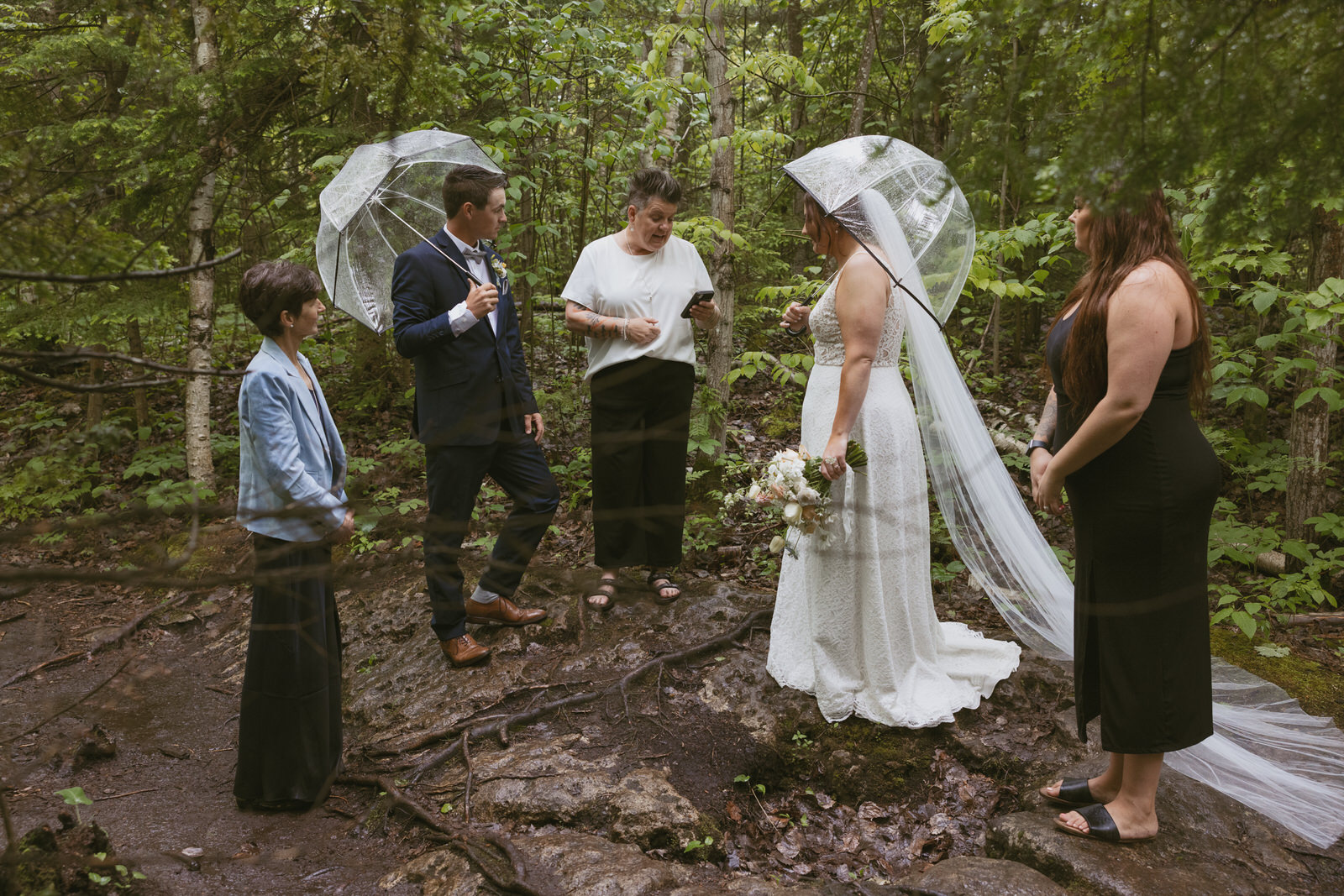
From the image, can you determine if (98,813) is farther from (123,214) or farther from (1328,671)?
(1328,671)

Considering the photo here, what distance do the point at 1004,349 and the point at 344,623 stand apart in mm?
7874

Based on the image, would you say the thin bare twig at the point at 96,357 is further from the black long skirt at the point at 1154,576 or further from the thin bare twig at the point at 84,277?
the black long skirt at the point at 1154,576

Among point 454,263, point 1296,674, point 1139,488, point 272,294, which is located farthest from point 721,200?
point 1296,674

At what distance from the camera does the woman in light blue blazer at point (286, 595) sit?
307 cm

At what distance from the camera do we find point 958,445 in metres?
3.60

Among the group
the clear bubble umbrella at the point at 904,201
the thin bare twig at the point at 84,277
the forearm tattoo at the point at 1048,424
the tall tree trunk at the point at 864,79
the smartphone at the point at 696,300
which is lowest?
the forearm tattoo at the point at 1048,424

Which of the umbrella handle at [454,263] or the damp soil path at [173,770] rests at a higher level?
the umbrella handle at [454,263]

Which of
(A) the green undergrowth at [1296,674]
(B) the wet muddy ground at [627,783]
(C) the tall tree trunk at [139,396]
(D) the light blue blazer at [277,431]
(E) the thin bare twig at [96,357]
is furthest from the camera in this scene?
(C) the tall tree trunk at [139,396]

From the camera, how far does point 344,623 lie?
529cm

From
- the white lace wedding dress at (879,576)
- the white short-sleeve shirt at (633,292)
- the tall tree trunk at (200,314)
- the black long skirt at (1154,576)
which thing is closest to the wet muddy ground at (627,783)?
the white lace wedding dress at (879,576)

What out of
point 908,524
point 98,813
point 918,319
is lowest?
point 98,813

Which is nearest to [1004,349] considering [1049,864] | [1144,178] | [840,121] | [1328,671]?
[840,121]

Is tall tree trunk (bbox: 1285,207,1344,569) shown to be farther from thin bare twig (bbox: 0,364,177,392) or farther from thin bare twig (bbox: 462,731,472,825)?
thin bare twig (bbox: 0,364,177,392)

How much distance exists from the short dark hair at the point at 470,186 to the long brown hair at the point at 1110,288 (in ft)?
9.05
